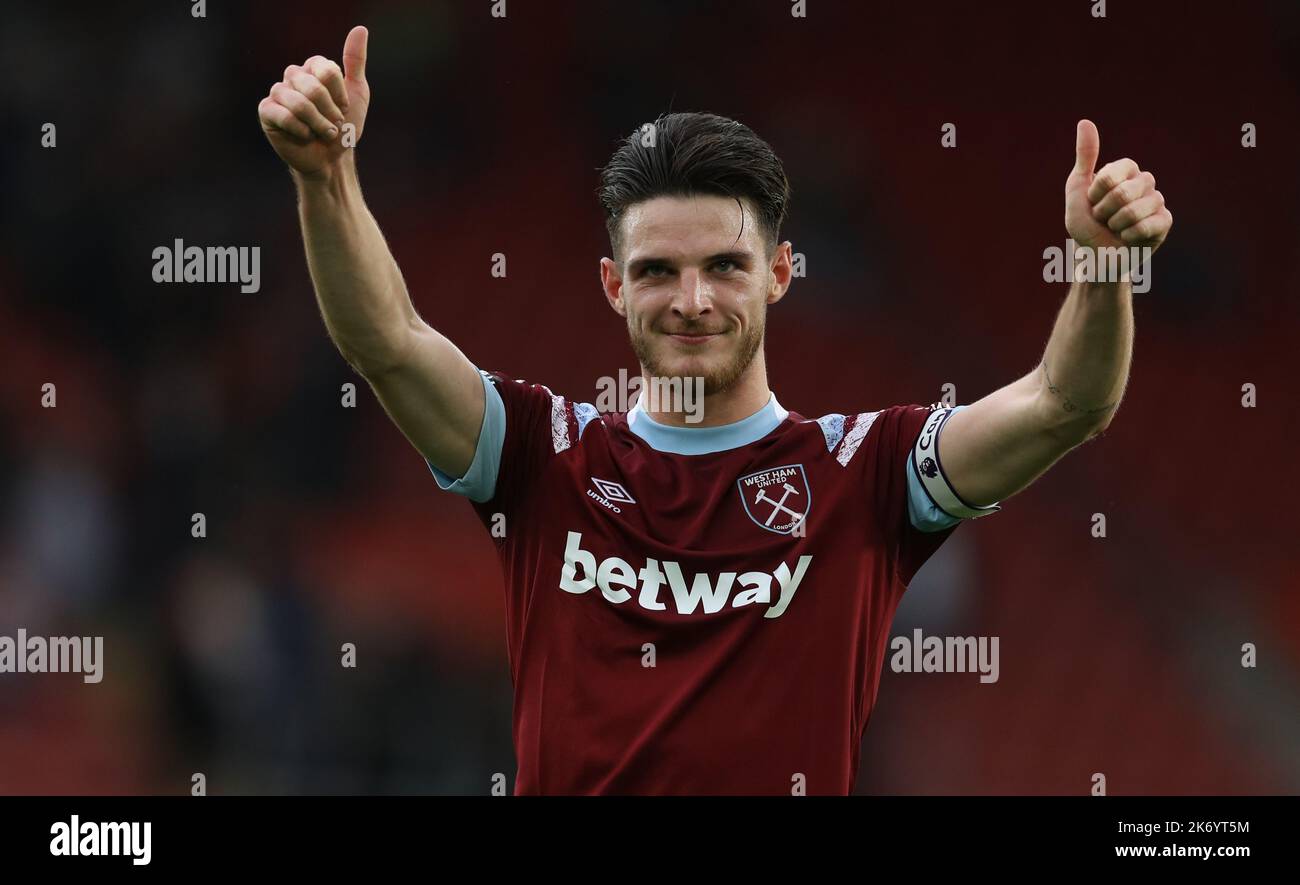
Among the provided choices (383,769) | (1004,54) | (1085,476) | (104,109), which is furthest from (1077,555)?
(104,109)

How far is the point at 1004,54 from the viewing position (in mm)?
7633

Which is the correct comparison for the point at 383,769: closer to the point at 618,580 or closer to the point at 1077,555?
the point at 1077,555

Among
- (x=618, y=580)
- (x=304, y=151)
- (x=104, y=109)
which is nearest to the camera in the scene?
(x=304, y=151)

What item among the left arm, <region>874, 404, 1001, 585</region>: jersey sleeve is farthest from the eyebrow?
the left arm

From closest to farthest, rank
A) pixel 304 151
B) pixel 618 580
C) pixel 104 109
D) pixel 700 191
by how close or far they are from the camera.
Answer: pixel 304 151 < pixel 618 580 < pixel 700 191 < pixel 104 109

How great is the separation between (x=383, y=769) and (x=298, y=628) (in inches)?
32.2

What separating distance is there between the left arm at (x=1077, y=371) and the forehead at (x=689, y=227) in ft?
2.03

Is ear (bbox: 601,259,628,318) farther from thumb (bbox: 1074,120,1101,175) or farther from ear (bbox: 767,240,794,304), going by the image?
thumb (bbox: 1074,120,1101,175)

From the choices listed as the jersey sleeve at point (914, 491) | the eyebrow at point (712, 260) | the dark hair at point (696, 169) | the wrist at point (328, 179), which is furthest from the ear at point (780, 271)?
the wrist at point (328, 179)

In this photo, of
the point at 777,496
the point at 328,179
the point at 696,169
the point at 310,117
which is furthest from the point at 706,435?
the point at 310,117

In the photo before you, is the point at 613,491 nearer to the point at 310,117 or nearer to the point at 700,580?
the point at 700,580

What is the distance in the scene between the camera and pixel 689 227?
10.1 ft

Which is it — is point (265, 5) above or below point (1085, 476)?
above

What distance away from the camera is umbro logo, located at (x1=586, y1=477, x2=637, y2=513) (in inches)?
118
